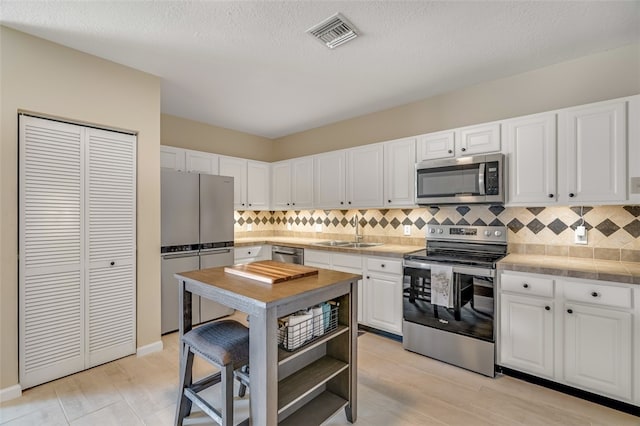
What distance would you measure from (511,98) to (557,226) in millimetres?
1286

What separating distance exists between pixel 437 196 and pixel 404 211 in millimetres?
684

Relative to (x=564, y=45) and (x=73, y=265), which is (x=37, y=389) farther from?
(x=564, y=45)

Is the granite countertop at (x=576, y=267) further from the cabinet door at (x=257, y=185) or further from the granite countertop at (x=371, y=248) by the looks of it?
the cabinet door at (x=257, y=185)

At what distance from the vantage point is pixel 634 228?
7.79ft

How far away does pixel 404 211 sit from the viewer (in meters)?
3.69

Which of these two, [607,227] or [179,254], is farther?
[179,254]

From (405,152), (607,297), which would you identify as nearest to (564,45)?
(405,152)

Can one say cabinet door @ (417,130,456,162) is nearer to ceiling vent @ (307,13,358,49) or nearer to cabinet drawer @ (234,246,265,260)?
ceiling vent @ (307,13,358,49)

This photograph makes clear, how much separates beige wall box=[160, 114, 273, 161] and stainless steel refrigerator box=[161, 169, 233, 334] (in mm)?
942

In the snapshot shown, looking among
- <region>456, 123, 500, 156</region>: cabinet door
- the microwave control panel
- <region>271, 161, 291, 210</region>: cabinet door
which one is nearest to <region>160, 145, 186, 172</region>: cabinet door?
<region>271, 161, 291, 210</region>: cabinet door

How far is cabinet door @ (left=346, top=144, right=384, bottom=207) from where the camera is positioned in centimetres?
357

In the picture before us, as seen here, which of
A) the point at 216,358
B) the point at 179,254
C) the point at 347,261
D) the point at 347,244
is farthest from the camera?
the point at 347,244

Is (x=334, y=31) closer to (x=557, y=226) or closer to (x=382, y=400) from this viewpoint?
(x=557, y=226)

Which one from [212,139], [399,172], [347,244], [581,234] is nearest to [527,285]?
[581,234]
